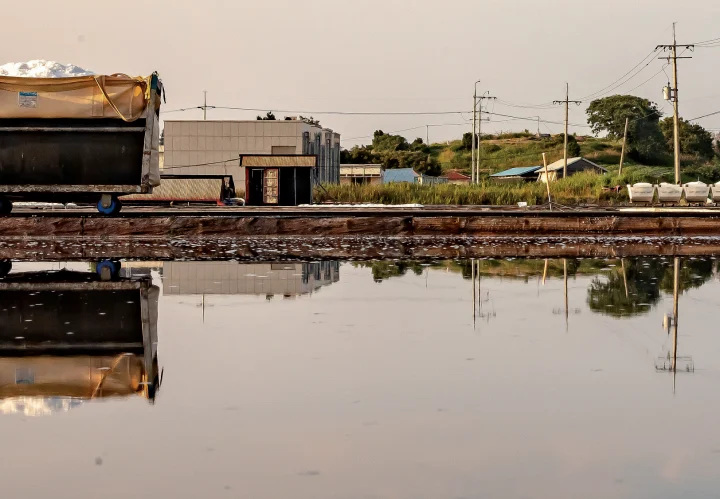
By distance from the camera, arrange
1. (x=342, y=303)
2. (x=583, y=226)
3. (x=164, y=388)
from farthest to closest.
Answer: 1. (x=583, y=226)
2. (x=342, y=303)
3. (x=164, y=388)

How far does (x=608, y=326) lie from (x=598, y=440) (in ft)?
13.3

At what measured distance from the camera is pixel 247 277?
13.8m

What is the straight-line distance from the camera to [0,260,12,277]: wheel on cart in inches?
563

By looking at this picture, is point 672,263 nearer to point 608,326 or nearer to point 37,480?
point 608,326

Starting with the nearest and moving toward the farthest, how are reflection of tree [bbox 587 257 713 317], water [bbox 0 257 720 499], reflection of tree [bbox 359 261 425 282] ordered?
water [bbox 0 257 720 499], reflection of tree [bbox 587 257 713 317], reflection of tree [bbox 359 261 425 282]

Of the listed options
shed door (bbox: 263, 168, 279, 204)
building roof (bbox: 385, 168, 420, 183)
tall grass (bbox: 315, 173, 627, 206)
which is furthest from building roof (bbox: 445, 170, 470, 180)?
shed door (bbox: 263, 168, 279, 204)

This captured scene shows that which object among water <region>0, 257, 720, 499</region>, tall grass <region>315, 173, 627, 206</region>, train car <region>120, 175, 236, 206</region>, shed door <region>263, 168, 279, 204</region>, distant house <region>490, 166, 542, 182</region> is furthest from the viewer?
distant house <region>490, 166, 542, 182</region>

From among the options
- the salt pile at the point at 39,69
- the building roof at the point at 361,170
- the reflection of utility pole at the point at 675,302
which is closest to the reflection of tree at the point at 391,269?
the reflection of utility pole at the point at 675,302

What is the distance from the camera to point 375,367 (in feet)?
22.9

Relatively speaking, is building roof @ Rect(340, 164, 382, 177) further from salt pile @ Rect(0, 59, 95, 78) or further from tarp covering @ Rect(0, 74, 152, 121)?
tarp covering @ Rect(0, 74, 152, 121)

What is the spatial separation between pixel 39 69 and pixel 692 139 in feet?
376

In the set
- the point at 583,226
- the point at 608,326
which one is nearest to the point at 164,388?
the point at 608,326

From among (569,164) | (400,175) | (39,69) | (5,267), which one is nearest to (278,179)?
(39,69)

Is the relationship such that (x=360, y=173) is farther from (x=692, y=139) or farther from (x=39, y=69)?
(x=39, y=69)
